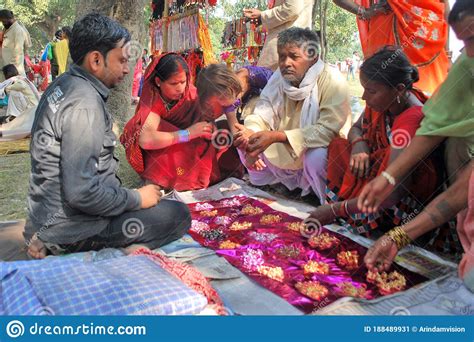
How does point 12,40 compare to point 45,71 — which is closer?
point 12,40

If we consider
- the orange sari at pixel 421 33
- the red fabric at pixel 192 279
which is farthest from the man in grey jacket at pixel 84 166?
the orange sari at pixel 421 33

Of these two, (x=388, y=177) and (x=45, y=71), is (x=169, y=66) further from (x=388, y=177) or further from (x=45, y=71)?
(x=45, y=71)

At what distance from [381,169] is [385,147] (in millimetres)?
234

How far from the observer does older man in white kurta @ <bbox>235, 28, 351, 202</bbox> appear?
338cm

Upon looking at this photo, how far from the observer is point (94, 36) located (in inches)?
88.4

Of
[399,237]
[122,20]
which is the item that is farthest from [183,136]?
[122,20]

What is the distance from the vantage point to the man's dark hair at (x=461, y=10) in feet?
6.72

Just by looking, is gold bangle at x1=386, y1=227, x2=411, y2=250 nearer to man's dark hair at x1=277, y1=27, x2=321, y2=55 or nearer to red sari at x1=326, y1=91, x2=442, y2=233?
red sari at x1=326, y1=91, x2=442, y2=233

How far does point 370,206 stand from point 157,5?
6532 millimetres

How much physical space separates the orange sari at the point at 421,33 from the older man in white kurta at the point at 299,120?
30.6 inches

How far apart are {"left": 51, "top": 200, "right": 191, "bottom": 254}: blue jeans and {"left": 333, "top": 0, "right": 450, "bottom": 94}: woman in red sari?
2.30 meters

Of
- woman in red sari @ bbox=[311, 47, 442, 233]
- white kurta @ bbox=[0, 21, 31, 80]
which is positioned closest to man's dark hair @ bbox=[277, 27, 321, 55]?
woman in red sari @ bbox=[311, 47, 442, 233]

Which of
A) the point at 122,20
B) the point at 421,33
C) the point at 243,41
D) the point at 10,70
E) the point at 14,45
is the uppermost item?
the point at 243,41

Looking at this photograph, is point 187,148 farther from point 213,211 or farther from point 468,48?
point 468,48
